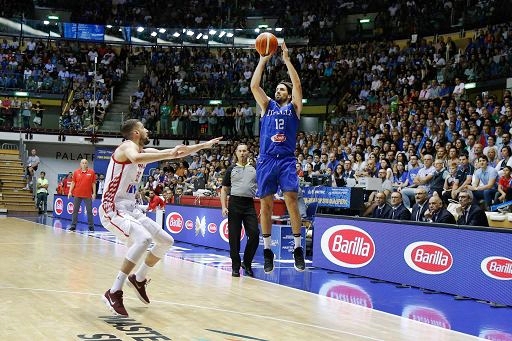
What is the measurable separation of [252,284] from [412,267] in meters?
2.21

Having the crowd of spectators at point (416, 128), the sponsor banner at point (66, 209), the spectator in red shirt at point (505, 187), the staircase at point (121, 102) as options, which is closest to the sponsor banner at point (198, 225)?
the crowd of spectators at point (416, 128)

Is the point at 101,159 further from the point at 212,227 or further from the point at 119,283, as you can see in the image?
the point at 119,283

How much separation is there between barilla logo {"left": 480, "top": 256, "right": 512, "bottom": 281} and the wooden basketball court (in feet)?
6.03

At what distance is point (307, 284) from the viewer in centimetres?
932

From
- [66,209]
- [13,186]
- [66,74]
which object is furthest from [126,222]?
[66,74]

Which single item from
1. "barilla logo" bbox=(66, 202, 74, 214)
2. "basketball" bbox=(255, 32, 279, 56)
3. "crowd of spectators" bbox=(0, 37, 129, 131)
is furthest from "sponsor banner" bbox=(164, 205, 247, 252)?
"crowd of spectators" bbox=(0, 37, 129, 131)

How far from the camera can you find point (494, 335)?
20.5 ft

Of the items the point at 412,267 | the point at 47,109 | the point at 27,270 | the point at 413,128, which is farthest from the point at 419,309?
the point at 47,109

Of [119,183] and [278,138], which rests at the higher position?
[278,138]

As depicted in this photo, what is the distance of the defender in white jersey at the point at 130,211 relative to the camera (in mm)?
6445

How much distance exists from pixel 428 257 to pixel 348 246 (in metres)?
1.68

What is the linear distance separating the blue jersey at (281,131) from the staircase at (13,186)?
22.0 metres

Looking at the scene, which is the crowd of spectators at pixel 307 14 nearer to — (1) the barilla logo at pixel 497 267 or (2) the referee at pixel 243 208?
(2) the referee at pixel 243 208

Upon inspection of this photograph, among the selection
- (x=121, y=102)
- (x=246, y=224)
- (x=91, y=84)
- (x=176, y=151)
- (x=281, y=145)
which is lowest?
(x=246, y=224)
